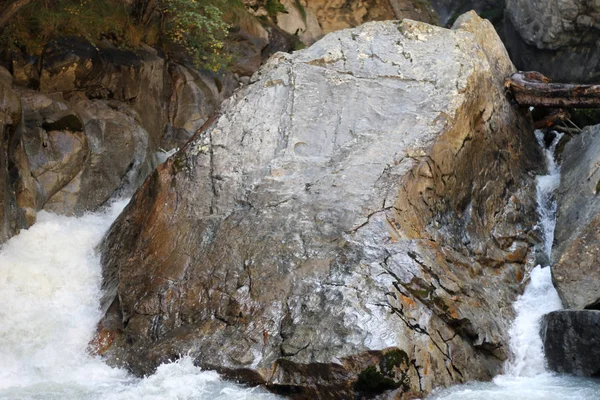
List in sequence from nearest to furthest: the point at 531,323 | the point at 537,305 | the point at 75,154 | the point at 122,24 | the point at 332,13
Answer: the point at 531,323 → the point at 537,305 → the point at 75,154 → the point at 122,24 → the point at 332,13

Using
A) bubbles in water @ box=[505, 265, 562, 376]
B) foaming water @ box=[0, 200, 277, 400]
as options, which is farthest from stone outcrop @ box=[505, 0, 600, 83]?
foaming water @ box=[0, 200, 277, 400]

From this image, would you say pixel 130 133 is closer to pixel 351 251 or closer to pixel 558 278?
pixel 351 251

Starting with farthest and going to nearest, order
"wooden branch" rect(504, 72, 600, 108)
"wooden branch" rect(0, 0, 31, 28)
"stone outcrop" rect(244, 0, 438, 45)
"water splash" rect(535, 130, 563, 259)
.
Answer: "stone outcrop" rect(244, 0, 438, 45), "wooden branch" rect(504, 72, 600, 108), "water splash" rect(535, 130, 563, 259), "wooden branch" rect(0, 0, 31, 28)

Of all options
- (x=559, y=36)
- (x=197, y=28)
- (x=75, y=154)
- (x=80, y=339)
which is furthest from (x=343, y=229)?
(x=559, y=36)

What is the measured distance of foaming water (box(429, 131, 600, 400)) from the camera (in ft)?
19.6

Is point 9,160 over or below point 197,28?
below

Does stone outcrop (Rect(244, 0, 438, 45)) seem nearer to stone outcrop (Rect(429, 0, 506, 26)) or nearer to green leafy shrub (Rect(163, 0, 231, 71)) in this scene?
stone outcrop (Rect(429, 0, 506, 26))

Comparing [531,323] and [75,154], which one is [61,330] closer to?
[75,154]

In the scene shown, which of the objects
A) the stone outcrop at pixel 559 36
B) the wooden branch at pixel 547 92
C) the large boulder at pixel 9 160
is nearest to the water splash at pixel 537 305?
the wooden branch at pixel 547 92

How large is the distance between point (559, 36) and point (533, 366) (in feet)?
22.5

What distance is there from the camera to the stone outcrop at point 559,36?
11.6 meters

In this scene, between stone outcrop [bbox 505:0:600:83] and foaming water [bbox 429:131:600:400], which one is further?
stone outcrop [bbox 505:0:600:83]

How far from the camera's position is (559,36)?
1196cm

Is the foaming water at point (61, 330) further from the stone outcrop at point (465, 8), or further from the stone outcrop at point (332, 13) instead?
the stone outcrop at point (465, 8)
